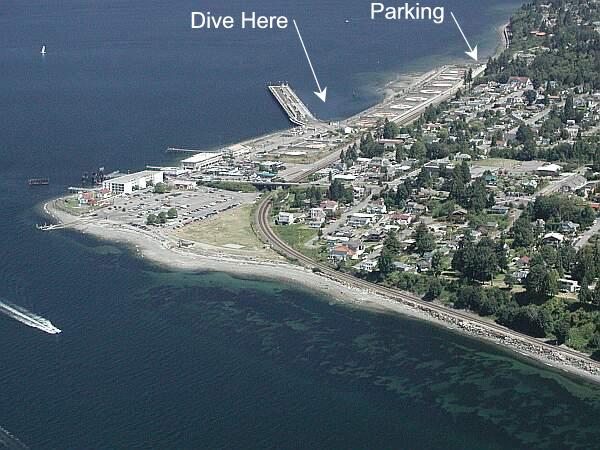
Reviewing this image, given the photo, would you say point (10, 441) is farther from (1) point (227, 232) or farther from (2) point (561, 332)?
(1) point (227, 232)

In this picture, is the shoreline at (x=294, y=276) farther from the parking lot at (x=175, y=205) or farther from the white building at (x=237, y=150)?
the white building at (x=237, y=150)

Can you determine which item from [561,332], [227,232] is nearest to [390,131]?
[227,232]

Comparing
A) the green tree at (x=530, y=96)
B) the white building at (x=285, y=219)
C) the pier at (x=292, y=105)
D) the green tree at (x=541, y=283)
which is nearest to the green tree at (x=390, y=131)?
the pier at (x=292, y=105)

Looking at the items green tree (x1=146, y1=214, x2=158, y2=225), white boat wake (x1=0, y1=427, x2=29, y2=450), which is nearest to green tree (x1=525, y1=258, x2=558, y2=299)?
green tree (x1=146, y1=214, x2=158, y2=225)

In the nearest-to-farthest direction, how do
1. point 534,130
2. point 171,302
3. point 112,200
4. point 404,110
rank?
point 171,302, point 112,200, point 534,130, point 404,110

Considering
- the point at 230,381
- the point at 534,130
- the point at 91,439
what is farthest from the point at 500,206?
the point at 91,439

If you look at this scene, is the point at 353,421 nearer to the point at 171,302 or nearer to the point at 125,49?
the point at 171,302

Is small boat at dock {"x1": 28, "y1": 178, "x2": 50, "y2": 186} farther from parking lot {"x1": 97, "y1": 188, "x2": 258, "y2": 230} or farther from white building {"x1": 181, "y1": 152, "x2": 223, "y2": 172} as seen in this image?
white building {"x1": 181, "y1": 152, "x2": 223, "y2": 172}
